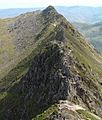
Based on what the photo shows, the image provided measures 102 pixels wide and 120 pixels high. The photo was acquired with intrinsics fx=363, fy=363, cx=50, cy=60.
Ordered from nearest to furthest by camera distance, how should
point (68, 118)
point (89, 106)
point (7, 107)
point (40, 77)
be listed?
1. point (68, 118)
2. point (89, 106)
3. point (40, 77)
4. point (7, 107)

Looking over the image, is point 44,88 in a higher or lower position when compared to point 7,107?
higher

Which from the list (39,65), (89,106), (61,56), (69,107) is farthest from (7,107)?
(69,107)

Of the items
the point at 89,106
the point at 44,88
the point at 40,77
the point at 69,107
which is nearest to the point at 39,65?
the point at 40,77

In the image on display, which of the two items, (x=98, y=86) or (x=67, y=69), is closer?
(x=67, y=69)

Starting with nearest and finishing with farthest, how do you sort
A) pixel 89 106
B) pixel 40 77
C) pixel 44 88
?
pixel 89 106 < pixel 44 88 < pixel 40 77

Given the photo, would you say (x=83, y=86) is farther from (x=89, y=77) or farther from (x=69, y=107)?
(x=69, y=107)

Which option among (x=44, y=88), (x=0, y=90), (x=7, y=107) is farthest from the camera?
(x=0, y=90)

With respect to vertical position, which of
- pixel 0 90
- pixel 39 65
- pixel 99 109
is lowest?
pixel 0 90

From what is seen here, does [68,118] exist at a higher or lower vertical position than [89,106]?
higher

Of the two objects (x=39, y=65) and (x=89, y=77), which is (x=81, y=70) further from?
(x=39, y=65)
